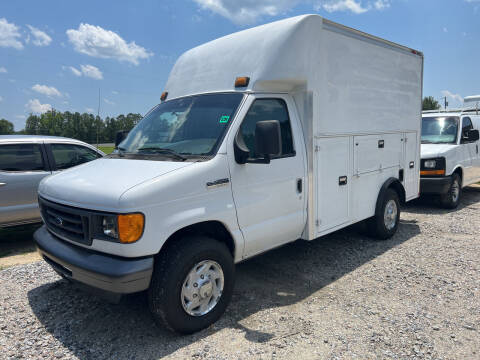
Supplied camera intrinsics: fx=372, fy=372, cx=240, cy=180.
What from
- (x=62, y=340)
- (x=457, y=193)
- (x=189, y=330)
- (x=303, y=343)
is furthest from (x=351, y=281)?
(x=457, y=193)

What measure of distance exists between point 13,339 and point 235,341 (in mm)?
2081

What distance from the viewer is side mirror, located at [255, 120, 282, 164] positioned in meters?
3.39

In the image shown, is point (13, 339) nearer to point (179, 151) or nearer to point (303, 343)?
point (179, 151)

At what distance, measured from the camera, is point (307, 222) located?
14.9 ft

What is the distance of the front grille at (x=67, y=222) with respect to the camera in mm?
3166

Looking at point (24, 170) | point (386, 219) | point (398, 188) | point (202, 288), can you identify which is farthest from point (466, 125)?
point (24, 170)

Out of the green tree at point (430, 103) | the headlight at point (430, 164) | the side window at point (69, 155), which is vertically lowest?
the headlight at point (430, 164)

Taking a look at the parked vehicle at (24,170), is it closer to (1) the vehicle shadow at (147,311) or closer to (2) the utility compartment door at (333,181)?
(1) the vehicle shadow at (147,311)

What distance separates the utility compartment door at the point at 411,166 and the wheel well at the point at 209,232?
417 cm

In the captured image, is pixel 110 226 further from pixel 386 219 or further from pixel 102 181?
pixel 386 219

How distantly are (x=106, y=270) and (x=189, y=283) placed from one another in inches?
29.7

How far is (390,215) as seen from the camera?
626 cm

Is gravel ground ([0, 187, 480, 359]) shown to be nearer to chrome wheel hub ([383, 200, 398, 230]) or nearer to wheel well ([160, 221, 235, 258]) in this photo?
chrome wheel hub ([383, 200, 398, 230])

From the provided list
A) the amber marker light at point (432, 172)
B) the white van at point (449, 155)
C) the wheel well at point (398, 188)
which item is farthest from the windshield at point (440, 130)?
the wheel well at point (398, 188)
